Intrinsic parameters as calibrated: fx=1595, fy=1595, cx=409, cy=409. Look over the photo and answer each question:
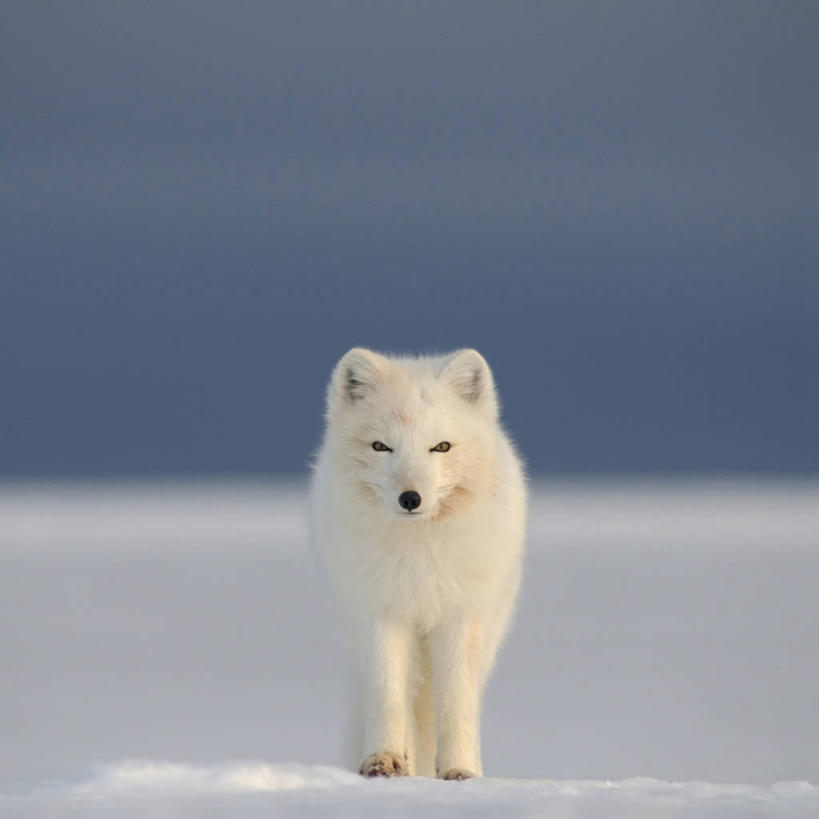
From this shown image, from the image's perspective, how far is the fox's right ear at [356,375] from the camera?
15.1 ft

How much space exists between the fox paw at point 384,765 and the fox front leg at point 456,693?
13cm

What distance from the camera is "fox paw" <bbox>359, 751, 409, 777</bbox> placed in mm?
4316

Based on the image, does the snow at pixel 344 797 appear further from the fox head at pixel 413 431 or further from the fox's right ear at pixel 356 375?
the fox's right ear at pixel 356 375

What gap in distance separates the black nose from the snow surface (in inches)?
31.6

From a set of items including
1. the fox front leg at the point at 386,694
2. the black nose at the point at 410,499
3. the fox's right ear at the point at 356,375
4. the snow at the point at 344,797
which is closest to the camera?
the snow at the point at 344,797

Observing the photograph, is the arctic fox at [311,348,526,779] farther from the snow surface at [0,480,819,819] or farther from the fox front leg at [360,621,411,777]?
the snow surface at [0,480,819,819]

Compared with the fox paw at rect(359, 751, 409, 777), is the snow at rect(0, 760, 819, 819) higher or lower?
lower

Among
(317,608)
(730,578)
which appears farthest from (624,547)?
(317,608)

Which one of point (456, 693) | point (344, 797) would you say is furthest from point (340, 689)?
point (344, 797)

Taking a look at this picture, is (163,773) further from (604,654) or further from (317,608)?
(317,608)

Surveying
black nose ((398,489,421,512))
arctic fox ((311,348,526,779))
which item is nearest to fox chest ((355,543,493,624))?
arctic fox ((311,348,526,779))

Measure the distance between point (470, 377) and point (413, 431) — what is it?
1.18 feet

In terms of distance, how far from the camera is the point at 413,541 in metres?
4.55

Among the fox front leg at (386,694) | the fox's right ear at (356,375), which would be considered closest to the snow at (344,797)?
the fox front leg at (386,694)
